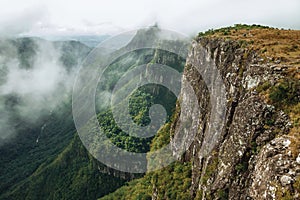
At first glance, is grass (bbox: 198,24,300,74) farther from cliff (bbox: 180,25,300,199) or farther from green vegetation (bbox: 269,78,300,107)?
green vegetation (bbox: 269,78,300,107)

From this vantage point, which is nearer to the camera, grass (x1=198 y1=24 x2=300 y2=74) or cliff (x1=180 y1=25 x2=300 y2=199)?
cliff (x1=180 y1=25 x2=300 y2=199)

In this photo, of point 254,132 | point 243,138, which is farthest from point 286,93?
point 243,138

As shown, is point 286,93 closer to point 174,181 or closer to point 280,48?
point 280,48

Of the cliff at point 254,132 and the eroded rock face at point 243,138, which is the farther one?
the eroded rock face at point 243,138

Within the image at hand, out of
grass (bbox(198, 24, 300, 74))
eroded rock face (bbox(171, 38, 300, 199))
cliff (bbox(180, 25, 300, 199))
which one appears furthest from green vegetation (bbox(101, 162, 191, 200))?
grass (bbox(198, 24, 300, 74))

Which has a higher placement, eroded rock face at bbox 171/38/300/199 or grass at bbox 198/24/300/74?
grass at bbox 198/24/300/74

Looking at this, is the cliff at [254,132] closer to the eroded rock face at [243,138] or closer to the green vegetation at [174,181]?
the eroded rock face at [243,138]

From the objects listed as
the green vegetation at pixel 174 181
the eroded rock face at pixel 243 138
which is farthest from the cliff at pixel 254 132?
the green vegetation at pixel 174 181

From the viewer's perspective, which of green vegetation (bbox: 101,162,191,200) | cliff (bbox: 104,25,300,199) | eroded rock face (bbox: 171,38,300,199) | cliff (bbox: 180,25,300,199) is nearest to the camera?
cliff (bbox: 180,25,300,199)

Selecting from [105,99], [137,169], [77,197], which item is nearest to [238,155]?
[137,169]
